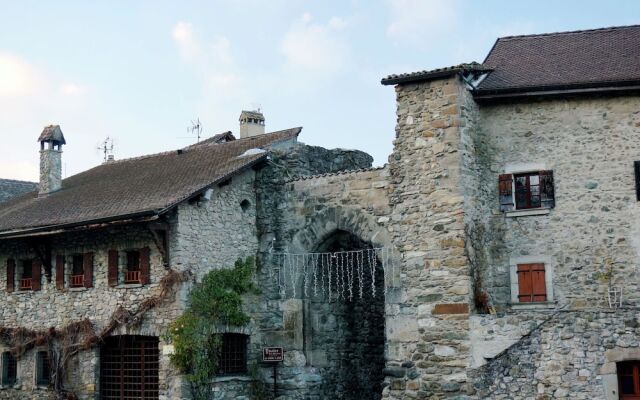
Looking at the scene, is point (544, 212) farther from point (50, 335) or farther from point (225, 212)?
point (50, 335)

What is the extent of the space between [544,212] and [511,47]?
15.4 feet

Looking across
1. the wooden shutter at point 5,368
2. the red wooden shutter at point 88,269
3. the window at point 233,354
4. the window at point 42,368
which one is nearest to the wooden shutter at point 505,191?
the window at point 233,354

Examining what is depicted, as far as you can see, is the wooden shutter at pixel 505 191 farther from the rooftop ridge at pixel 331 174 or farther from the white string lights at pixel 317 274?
the white string lights at pixel 317 274

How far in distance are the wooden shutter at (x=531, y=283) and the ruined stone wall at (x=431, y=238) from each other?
1582 millimetres

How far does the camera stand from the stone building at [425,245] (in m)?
17.2

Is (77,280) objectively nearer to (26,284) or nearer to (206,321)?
(26,284)

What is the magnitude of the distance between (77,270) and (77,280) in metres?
0.31

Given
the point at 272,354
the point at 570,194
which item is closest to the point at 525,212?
the point at 570,194

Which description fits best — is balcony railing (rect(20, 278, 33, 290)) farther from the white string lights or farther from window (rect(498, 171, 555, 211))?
window (rect(498, 171, 555, 211))

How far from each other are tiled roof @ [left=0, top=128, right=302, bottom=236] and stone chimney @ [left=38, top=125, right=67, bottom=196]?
0.31 meters

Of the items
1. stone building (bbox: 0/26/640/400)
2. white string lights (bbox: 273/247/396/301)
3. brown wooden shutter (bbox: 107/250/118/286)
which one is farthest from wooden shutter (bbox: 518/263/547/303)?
brown wooden shutter (bbox: 107/250/118/286)

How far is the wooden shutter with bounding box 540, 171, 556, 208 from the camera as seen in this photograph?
60.1 ft

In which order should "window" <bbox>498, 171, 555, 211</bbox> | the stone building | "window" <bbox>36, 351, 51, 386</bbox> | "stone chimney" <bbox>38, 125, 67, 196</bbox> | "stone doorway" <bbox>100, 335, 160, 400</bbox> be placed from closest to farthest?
the stone building → "window" <bbox>498, 171, 555, 211</bbox> → "stone doorway" <bbox>100, 335, 160, 400</bbox> → "window" <bbox>36, 351, 51, 386</bbox> → "stone chimney" <bbox>38, 125, 67, 196</bbox>

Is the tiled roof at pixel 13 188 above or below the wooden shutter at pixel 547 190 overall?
above
